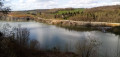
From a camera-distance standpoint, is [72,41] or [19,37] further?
[72,41]

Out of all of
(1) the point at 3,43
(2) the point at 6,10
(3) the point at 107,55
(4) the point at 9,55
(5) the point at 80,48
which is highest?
(2) the point at 6,10

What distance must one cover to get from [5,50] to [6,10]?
8.68 feet

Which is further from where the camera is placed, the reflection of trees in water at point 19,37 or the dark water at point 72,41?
the dark water at point 72,41

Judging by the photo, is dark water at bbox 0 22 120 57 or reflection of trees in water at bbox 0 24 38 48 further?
dark water at bbox 0 22 120 57

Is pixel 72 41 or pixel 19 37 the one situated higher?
pixel 19 37

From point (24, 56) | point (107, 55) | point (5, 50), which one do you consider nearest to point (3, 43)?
point (5, 50)

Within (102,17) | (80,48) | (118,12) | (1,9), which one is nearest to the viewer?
(1,9)

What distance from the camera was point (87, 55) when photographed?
1094 cm

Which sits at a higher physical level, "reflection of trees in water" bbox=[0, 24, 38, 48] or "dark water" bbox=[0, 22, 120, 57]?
"reflection of trees in water" bbox=[0, 24, 38, 48]

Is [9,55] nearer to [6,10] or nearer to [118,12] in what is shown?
[6,10]

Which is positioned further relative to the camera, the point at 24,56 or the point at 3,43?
the point at 24,56

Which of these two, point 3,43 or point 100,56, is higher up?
point 3,43

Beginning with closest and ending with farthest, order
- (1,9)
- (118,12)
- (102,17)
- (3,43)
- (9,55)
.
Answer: (9,55), (3,43), (1,9), (118,12), (102,17)

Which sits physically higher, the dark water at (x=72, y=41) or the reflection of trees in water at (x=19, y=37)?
the reflection of trees in water at (x=19, y=37)
